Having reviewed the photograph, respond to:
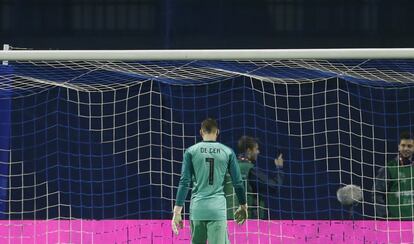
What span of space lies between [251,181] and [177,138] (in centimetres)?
176

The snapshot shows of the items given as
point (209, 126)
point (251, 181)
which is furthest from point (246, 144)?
point (209, 126)

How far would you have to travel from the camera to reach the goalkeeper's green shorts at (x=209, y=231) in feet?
30.7

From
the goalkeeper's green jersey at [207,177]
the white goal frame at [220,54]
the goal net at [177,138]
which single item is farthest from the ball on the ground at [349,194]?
the goalkeeper's green jersey at [207,177]

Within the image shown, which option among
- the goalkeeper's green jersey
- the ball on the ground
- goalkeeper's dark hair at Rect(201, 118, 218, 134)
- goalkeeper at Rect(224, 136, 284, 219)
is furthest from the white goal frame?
the ball on the ground

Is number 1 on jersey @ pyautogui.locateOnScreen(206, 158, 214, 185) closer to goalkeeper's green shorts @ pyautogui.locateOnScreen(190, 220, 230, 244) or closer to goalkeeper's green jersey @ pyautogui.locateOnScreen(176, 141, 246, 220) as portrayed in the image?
goalkeeper's green jersey @ pyautogui.locateOnScreen(176, 141, 246, 220)

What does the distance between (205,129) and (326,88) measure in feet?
11.8

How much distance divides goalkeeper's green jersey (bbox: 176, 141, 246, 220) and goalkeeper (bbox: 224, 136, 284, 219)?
155 cm

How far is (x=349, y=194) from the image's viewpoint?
1196 centimetres

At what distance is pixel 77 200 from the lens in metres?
12.6

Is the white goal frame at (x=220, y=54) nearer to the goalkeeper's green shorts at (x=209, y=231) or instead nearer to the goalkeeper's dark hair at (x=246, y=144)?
the goalkeeper's green shorts at (x=209, y=231)

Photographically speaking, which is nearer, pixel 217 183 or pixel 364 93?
pixel 217 183

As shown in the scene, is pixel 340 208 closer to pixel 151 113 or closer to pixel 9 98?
pixel 151 113

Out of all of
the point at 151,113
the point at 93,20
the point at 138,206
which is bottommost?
the point at 138,206

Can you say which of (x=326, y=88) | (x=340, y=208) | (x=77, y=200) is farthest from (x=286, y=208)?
(x=77, y=200)
